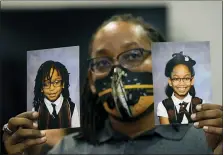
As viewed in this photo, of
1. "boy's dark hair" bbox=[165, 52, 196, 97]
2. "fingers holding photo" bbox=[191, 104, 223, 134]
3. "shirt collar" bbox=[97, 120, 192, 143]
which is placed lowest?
"shirt collar" bbox=[97, 120, 192, 143]

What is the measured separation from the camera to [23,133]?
4.18 feet

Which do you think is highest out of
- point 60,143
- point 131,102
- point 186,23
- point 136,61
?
point 186,23

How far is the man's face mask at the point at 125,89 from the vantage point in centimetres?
120

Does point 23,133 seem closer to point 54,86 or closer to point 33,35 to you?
point 54,86

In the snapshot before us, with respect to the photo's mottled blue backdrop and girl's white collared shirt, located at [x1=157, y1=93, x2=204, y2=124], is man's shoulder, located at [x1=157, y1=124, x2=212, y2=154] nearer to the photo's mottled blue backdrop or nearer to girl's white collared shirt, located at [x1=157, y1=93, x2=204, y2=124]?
girl's white collared shirt, located at [x1=157, y1=93, x2=204, y2=124]

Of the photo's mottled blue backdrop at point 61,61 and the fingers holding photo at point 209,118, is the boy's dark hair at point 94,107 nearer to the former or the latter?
the photo's mottled blue backdrop at point 61,61

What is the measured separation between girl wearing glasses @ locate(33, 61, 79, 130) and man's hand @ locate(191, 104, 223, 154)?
48 cm

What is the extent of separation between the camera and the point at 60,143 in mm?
1237

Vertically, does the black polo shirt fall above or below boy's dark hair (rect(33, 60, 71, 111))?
below

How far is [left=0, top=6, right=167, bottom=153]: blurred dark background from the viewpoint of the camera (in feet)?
4.08

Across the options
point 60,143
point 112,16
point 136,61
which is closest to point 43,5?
→ point 112,16

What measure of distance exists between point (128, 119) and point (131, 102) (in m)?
0.07

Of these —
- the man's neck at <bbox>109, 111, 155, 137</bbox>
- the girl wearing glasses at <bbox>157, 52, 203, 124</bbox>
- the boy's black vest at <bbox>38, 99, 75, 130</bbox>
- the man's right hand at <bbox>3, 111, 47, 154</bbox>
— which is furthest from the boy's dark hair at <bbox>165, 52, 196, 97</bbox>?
the man's right hand at <bbox>3, 111, 47, 154</bbox>

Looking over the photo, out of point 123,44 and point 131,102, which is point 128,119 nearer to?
point 131,102
